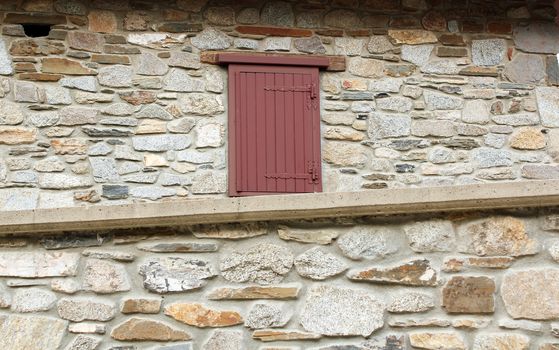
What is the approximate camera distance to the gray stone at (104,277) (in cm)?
339

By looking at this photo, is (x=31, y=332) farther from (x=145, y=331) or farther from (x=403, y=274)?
(x=403, y=274)

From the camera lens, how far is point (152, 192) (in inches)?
263

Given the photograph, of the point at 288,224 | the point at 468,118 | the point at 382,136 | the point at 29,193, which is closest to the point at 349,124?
the point at 382,136

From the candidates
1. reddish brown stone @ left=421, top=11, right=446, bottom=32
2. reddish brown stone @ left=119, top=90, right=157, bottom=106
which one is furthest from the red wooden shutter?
reddish brown stone @ left=421, top=11, right=446, bottom=32

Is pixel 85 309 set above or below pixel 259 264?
below

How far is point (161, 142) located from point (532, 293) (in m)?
3.94

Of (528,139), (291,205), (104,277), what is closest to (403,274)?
(291,205)

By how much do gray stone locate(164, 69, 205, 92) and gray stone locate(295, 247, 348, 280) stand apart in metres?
3.72

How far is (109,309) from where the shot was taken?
11.0ft

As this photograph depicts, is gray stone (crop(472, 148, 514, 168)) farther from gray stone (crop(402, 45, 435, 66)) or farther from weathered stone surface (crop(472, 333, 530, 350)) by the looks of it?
weathered stone surface (crop(472, 333, 530, 350))

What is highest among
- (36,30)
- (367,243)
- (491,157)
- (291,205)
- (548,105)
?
(36,30)

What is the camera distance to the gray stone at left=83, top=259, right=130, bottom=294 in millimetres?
3387

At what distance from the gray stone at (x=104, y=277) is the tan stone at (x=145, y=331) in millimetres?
130

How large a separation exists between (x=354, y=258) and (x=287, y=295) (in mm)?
276
